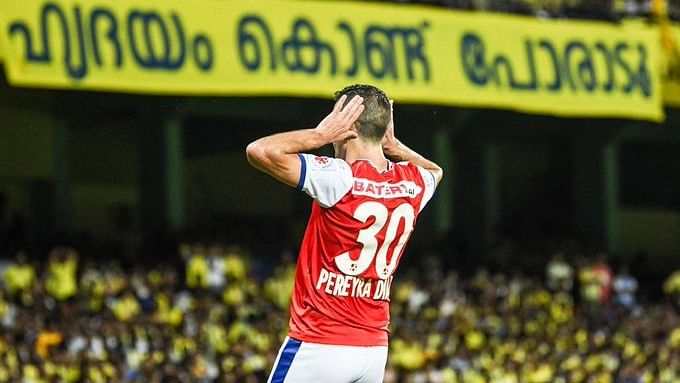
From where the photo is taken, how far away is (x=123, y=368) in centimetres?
1634

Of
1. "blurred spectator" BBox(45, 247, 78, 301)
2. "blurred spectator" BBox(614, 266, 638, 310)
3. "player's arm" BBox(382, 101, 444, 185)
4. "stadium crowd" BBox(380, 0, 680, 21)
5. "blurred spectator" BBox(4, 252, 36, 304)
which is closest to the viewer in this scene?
"player's arm" BBox(382, 101, 444, 185)

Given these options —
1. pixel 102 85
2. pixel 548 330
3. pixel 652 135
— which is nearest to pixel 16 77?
pixel 102 85

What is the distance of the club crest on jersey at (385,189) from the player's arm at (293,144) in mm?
220

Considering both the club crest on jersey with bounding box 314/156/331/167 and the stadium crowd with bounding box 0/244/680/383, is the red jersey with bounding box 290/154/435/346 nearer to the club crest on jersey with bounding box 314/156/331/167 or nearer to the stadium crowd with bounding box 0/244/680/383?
the club crest on jersey with bounding box 314/156/331/167

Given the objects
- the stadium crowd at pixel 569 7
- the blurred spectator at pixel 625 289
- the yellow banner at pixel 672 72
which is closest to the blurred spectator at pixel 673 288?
the blurred spectator at pixel 625 289

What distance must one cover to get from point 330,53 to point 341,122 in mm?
13939

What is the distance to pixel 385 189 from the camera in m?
6.16

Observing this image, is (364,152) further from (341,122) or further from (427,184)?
(427,184)

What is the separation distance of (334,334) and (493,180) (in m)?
21.9

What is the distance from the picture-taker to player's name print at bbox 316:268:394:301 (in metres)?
6.13

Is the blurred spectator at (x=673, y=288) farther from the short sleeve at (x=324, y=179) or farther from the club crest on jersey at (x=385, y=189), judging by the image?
the short sleeve at (x=324, y=179)

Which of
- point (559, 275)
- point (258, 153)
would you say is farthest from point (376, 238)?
point (559, 275)

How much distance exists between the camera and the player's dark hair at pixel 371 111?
605 centimetres

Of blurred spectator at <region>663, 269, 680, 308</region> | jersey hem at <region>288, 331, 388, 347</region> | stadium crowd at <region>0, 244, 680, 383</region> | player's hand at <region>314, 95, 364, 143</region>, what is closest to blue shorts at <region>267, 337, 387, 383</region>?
jersey hem at <region>288, 331, 388, 347</region>
